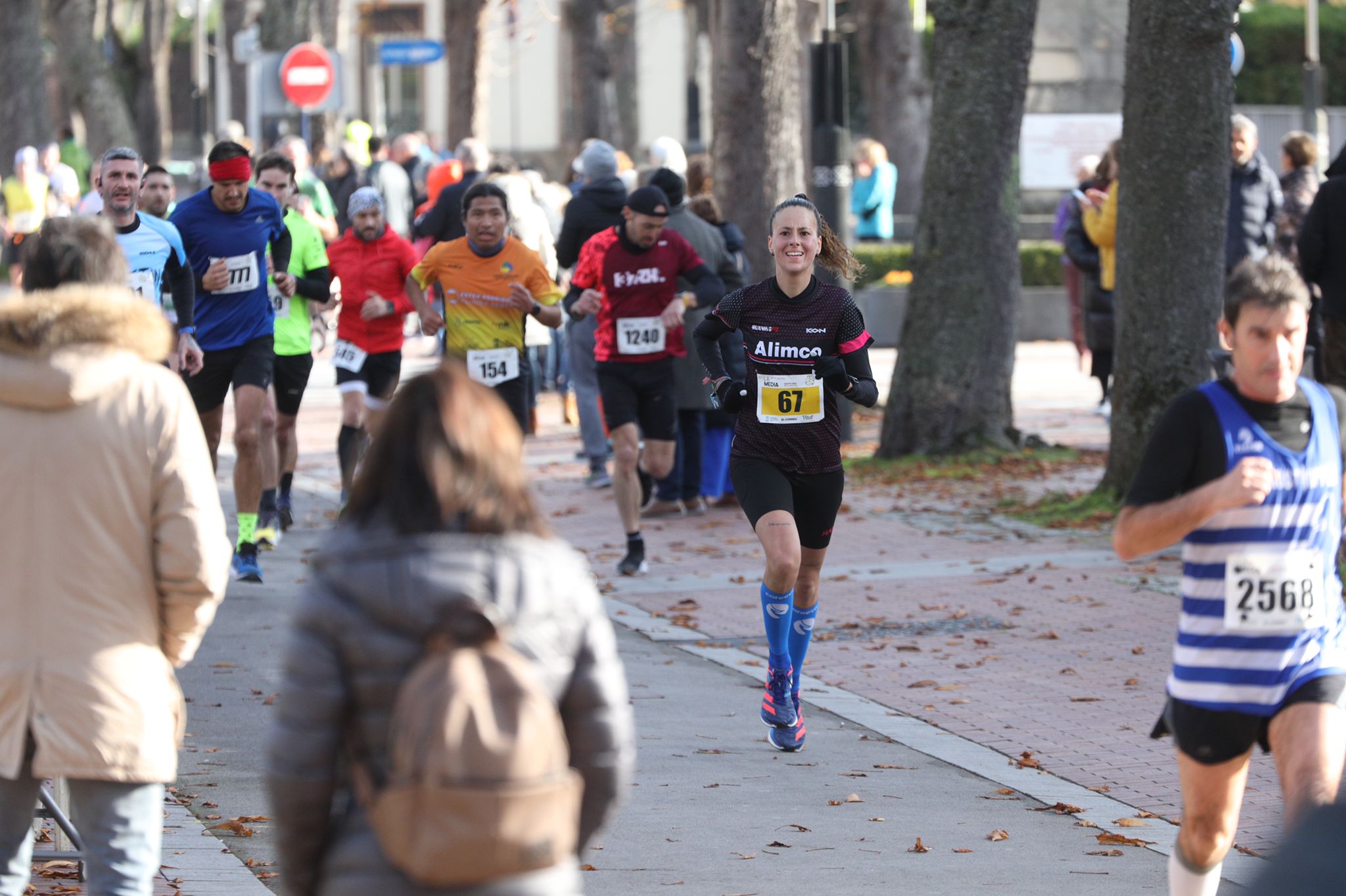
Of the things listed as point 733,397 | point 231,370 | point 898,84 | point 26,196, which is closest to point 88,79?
point 26,196

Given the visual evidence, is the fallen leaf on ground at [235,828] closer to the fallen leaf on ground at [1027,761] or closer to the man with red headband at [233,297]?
the fallen leaf on ground at [1027,761]

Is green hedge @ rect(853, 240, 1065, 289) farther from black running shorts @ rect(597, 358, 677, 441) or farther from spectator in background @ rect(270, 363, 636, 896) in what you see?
spectator in background @ rect(270, 363, 636, 896)

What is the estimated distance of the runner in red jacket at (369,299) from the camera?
39.1ft

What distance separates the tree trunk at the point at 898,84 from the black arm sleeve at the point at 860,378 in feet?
79.2

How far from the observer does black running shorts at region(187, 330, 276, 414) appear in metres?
10.2

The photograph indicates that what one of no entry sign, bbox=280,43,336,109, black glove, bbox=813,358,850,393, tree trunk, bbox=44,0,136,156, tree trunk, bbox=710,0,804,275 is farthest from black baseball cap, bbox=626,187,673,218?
tree trunk, bbox=44,0,136,156

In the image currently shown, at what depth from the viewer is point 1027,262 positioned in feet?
83.7

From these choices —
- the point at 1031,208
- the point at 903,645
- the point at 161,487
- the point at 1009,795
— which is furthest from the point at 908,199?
the point at 161,487

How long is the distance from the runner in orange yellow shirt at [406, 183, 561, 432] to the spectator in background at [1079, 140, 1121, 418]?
5.25m

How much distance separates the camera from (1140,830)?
6.09 m

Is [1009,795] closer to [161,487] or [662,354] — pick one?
[161,487]

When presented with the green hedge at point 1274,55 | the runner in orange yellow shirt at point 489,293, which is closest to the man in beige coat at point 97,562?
the runner in orange yellow shirt at point 489,293

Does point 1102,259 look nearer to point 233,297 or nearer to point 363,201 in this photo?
point 363,201

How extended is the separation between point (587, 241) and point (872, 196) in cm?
1413
